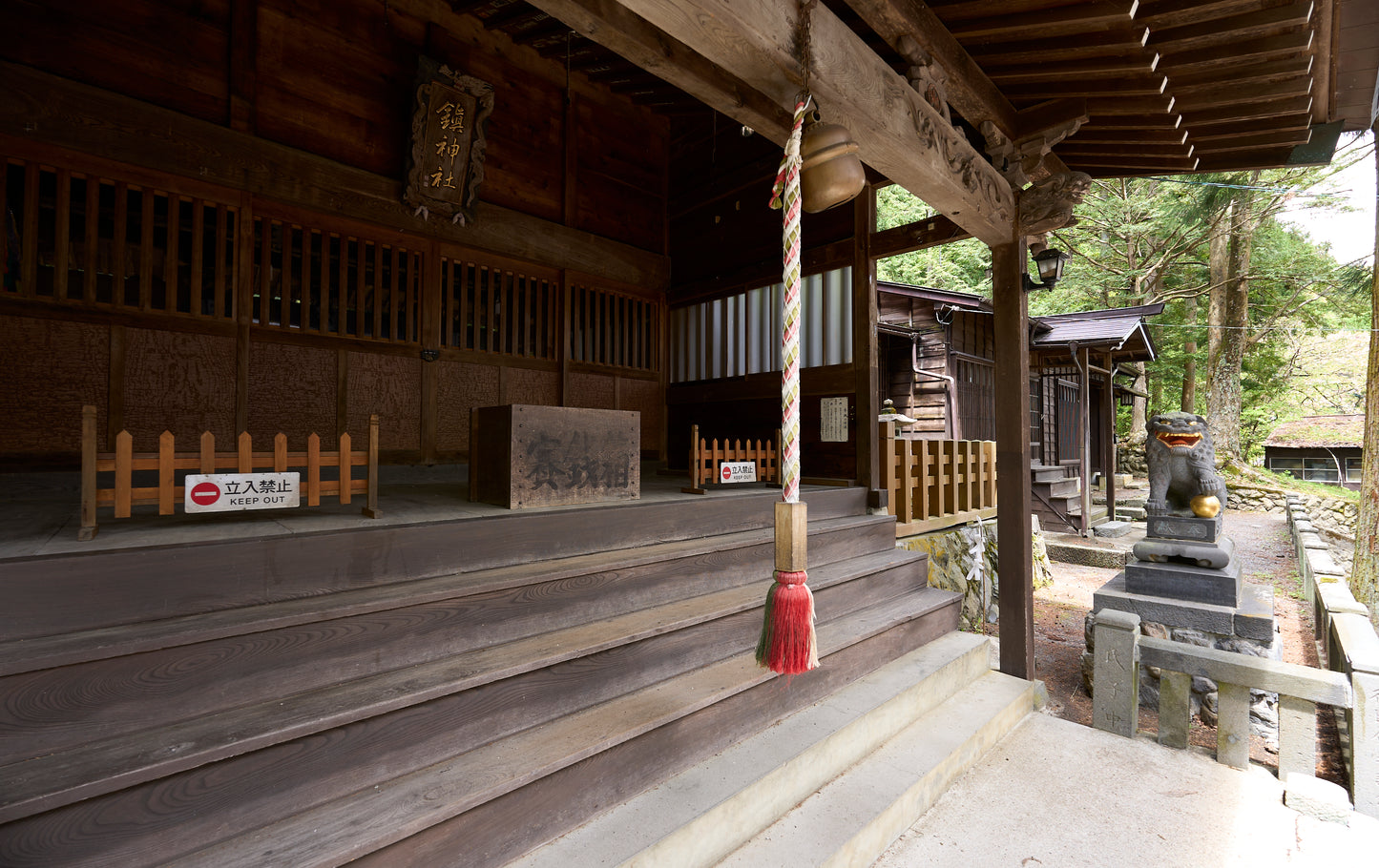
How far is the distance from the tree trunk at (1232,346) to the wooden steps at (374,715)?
19.9m

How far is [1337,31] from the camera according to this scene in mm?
3051

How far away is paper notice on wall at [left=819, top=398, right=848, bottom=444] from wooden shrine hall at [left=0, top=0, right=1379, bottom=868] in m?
0.03

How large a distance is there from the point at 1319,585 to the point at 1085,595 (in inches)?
130

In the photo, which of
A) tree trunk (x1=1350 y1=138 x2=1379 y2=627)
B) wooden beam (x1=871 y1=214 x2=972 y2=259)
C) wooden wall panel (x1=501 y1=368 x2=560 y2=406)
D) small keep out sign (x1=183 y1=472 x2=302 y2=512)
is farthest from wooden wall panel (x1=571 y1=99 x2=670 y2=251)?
tree trunk (x1=1350 y1=138 x2=1379 y2=627)

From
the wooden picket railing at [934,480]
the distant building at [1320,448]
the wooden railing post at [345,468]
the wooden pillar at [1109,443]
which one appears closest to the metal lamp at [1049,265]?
the wooden picket railing at [934,480]

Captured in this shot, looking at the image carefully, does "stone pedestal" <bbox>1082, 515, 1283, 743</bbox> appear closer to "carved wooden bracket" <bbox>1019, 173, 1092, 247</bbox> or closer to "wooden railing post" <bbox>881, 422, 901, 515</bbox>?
"wooden railing post" <bbox>881, 422, 901, 515</bbox>

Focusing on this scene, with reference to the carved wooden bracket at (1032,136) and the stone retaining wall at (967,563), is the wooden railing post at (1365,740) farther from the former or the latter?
the carved wooden bracket at (1032,136)

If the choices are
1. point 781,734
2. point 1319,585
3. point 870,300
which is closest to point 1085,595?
point 1319,585

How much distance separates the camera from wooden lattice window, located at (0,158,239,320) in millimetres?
3752

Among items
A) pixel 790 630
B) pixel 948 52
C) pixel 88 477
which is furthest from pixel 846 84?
pixel 88 477

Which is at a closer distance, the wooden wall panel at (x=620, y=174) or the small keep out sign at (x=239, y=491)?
the small keep out sign at (x=239, y=491)

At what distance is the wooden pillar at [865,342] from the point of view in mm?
5383

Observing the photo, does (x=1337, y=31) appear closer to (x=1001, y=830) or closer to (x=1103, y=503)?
(x=1001, y=830)

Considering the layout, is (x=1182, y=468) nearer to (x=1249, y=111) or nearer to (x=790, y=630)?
(x=1249, y=111)
